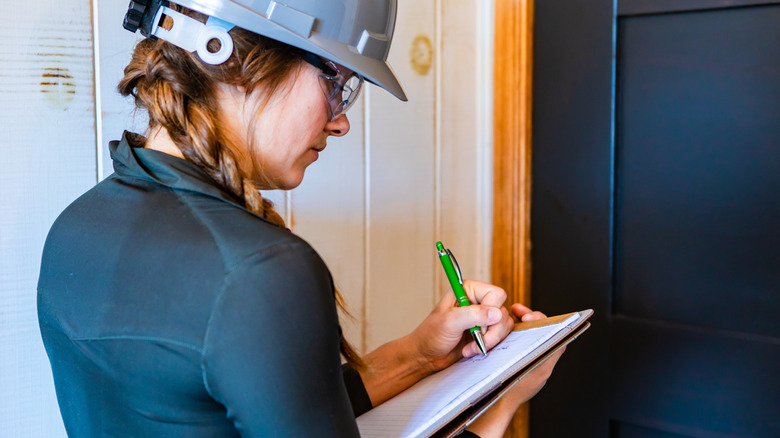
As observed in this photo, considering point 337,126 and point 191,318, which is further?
point 337,126

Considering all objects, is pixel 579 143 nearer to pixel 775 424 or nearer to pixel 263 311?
pixel 775 424

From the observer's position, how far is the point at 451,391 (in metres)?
0.71

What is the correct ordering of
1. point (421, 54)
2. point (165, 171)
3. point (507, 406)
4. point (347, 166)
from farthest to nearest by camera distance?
point (421, 54) < point (347, 166) < point (507, 406) < point (165, 171)

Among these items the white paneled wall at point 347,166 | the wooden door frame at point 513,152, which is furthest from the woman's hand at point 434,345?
the wooden door frame at point 513,152

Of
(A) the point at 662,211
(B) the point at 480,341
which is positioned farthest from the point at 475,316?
(A) the point at 662,211

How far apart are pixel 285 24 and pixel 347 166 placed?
2.03 ft

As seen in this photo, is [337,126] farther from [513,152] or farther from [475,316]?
[513,152]

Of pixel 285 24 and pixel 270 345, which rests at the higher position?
pixel 285 24

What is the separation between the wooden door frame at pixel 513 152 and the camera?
4.64 ft

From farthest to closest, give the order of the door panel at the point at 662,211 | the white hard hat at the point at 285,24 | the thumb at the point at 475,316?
the door panel at the point at 662,211
the thumb at the point at 475,316
the white hard hat at the point at 285,24

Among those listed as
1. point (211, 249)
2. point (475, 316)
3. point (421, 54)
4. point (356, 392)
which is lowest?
point (356, 392)

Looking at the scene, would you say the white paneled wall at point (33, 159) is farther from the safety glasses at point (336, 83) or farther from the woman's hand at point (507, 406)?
the woman's hand at point (507, 406)

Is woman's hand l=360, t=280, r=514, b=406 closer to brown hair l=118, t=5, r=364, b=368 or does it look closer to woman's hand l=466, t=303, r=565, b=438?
woman's hand l=466, t=303, r=565, b=438

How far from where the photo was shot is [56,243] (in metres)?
0.65
